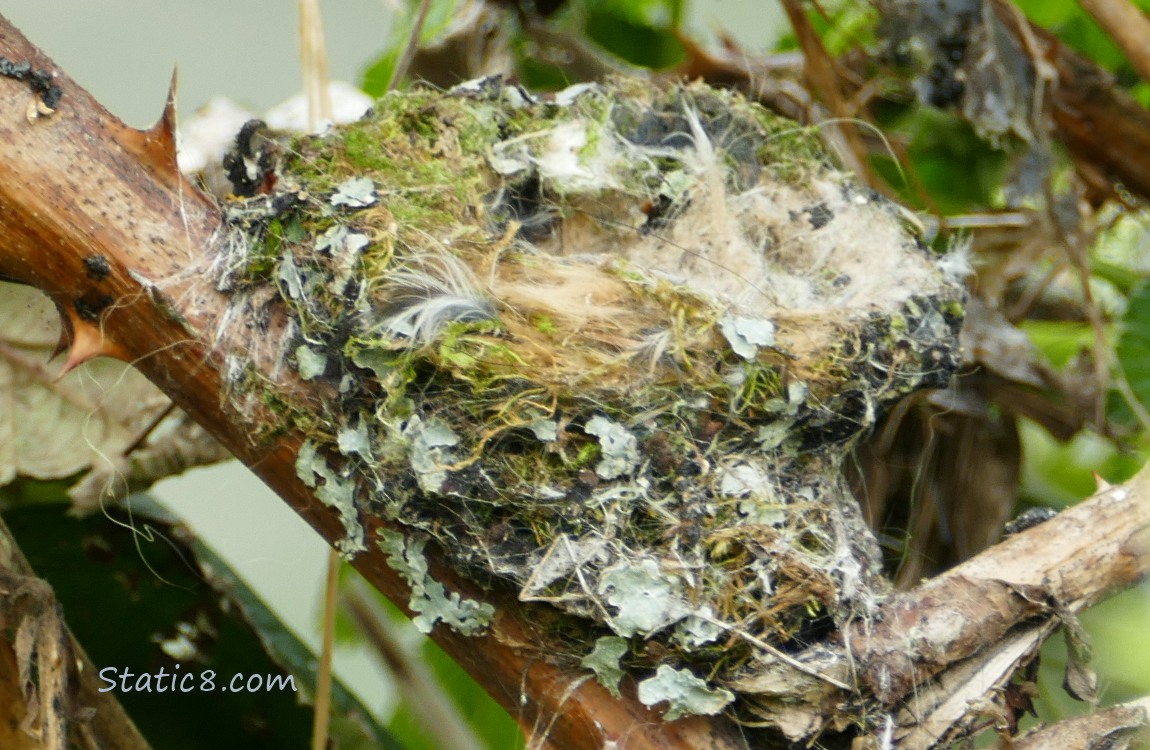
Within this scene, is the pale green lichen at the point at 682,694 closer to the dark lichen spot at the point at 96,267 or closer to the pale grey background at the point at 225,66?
the dark lichen spot at the point at 96,267

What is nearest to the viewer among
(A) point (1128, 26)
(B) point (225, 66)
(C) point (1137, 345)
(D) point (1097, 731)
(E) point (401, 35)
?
(D) point (1097, 731)

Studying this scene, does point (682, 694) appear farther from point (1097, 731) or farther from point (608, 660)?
point (1097, 731)

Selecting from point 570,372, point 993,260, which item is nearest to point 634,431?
point 570,372

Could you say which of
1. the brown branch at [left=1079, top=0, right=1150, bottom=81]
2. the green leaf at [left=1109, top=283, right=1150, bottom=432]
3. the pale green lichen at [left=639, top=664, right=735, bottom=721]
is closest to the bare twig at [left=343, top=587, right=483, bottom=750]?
the pale green lichen at [left=639, top=664, right=735, bottom=721]

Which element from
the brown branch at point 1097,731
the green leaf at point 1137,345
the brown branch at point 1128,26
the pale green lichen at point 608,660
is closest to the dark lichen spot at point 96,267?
the pale green lichen at point 608,660

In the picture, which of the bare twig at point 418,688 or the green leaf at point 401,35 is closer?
the bare twig at point 418,688

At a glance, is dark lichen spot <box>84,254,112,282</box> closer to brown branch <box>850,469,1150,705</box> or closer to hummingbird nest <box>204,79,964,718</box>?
hummingbird nest <box>204,79,964,718</box>

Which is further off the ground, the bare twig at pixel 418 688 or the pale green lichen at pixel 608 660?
the pale green lichen at pixel 608 660

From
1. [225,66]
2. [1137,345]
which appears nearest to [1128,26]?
[1137,345]
